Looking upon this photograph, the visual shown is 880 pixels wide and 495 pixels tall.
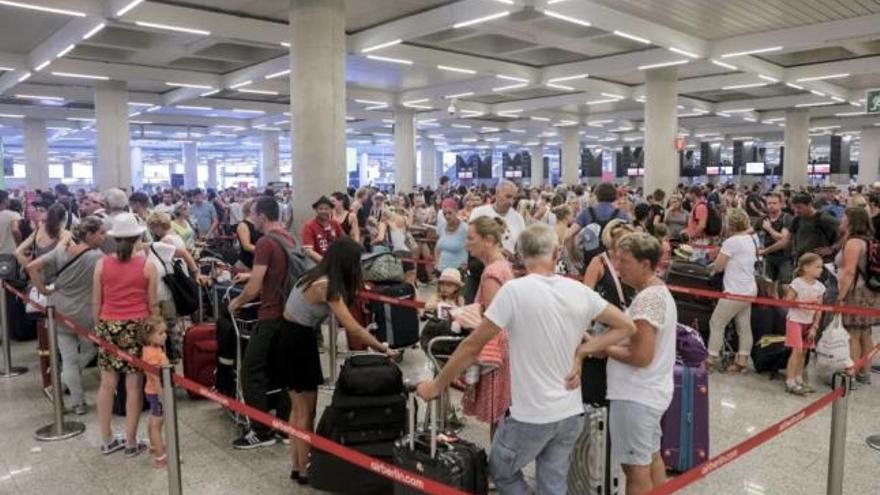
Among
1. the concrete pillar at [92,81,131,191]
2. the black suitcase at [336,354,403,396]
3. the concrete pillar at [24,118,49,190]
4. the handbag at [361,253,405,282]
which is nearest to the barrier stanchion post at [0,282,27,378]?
the handbag at [361,253,405,282]

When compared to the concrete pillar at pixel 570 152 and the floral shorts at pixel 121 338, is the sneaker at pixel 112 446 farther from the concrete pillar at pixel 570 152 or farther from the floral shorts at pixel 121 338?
the concrete pillar at pixel 570 152

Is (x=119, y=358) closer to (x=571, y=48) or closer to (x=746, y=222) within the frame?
(x=746, y=222)

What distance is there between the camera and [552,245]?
9.64 feet

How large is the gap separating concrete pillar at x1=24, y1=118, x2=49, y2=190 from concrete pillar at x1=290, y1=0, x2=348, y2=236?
21210 millimetres

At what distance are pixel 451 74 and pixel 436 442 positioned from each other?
17807 mm

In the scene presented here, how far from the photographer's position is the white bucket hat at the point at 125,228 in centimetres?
450

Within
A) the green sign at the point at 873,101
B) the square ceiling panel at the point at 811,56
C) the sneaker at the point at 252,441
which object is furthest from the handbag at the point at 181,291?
the green sign at the point at 873,101

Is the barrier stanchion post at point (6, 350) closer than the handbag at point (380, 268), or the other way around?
the barrier stanchion post at point (6, 350)

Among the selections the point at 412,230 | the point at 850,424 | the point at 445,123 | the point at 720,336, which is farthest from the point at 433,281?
the point at 445,123

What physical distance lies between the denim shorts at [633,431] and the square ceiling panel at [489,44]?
12507mm

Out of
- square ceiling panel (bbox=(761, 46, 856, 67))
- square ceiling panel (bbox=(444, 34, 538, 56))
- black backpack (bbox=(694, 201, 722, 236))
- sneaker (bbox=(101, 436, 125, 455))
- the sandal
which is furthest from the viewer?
square ceiling panel (bbox=(761, 46, 856, 67))

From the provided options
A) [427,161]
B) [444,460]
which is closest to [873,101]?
[444,460]

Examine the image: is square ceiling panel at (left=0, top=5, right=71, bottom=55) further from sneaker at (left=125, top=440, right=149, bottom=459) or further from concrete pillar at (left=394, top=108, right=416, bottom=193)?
concrete pillar at (left=394, top=108, right=416, bottom=193)

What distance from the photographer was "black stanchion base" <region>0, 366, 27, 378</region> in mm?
6906
